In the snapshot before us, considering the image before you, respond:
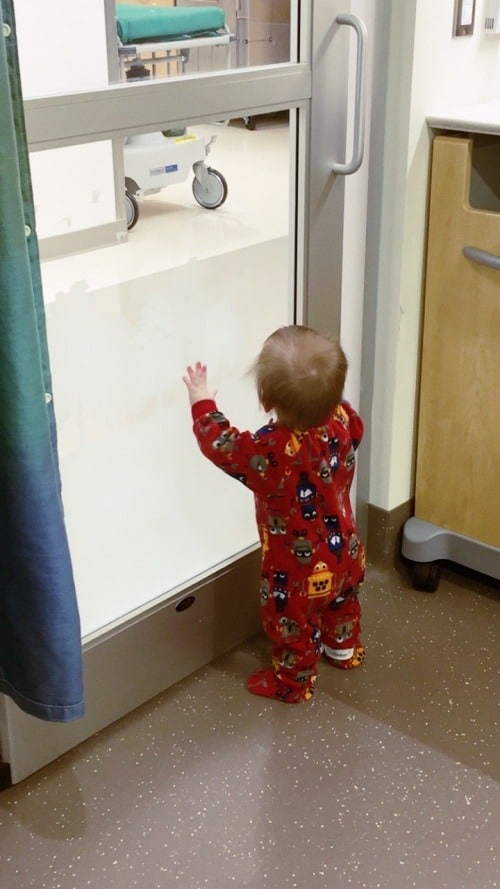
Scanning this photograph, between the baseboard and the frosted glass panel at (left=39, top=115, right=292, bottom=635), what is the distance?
1.26ft

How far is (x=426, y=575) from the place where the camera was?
85.1 inches

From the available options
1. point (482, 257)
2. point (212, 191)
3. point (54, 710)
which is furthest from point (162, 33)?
point (54, 710)

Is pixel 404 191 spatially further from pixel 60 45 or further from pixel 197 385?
pixel 60 45

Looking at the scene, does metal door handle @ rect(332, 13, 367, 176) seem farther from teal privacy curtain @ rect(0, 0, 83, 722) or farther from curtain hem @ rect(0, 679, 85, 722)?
curtain hem @ rect(0, 679, 85, 722)

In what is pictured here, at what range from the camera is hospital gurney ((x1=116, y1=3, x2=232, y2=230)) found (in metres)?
1.44

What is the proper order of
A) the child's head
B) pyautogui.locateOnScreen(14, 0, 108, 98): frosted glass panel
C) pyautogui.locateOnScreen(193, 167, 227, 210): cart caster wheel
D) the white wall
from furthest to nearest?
the white wall < pyautogui.locateOnScreen(193, 167, 227, 210): cart caster wheel < the child's head < pyautogui.locateOnScreen(14, 0, 108, 98): frosted glass panel

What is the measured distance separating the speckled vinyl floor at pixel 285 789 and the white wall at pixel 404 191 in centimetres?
47

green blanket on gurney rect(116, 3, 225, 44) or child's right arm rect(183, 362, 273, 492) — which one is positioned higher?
green blanket on gurney rect(116, 3, 225, 44)

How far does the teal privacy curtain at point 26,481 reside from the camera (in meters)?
1.17

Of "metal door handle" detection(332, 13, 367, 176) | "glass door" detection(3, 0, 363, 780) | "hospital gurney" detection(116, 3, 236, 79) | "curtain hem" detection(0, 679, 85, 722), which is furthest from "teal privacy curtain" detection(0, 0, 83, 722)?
"metal door handle" detection(332, 13, 367, 176)

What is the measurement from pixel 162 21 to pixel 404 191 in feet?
2.11

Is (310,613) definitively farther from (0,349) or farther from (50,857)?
(0,349)

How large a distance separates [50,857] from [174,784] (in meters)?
0.24

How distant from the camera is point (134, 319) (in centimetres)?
164
